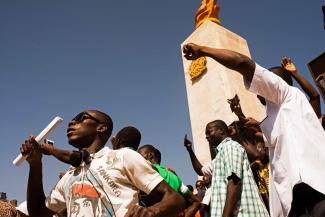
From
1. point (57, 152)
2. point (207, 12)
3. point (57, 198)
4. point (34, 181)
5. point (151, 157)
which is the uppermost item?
point (207, 12)

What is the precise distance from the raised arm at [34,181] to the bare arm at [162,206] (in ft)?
2.70

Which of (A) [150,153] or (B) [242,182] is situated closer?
(B) [242,182]

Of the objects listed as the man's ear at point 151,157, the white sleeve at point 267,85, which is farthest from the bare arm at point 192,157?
the white sleeve at point 267,85

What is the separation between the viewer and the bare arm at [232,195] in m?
2.23

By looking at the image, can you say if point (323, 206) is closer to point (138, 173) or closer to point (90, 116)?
point (138, 173)

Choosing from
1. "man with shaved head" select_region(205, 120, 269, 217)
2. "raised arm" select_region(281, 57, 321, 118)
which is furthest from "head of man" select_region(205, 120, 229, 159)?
"raised arm" select_region(281, 57, 321, 118)

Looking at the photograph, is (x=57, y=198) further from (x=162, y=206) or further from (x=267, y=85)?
(x=267, y=85)

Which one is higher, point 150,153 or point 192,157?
point 150,153

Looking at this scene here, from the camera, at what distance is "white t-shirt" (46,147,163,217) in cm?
158

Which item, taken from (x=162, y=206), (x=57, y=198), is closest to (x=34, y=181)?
(x=57, y=198)

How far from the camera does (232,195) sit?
2.26m

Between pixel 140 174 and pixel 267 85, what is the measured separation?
0.90 m

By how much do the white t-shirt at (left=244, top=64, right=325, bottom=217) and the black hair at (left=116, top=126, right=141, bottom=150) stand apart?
1.67 m

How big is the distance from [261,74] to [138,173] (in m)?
0.91
